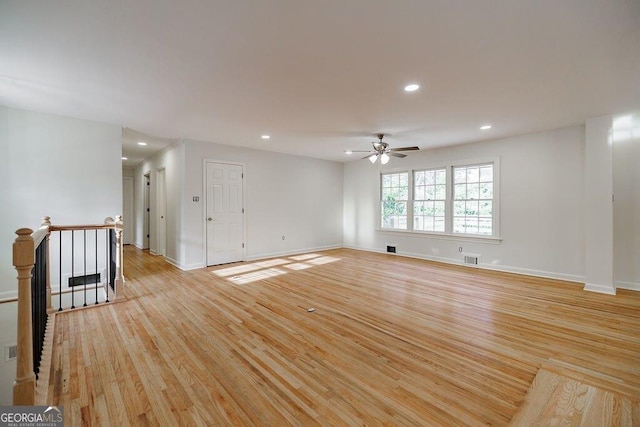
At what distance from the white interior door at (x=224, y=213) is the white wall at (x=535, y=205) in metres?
4.56

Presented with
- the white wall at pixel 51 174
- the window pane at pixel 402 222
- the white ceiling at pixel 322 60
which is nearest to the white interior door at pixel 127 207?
the white wall at pixel 51 174

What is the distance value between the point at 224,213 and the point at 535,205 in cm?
628

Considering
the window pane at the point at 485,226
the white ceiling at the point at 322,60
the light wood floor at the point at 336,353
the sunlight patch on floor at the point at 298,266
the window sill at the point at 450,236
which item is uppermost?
the white ceiling at the point at 322,60

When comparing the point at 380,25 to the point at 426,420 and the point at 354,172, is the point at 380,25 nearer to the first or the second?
A: the point at 426,420

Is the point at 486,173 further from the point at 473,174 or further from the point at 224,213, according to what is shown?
the point at 224,213

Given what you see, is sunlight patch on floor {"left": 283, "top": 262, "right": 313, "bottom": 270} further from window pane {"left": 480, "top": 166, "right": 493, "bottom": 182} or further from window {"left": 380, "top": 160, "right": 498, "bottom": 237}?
window pane {"left": 480, "top": 166, "right": 493, "bottom": 182}

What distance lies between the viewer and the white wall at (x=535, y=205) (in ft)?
15.3

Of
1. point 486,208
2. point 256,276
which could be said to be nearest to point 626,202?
point 486,208

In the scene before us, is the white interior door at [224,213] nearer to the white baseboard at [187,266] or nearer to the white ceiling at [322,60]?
the white baseboard at [187,266]

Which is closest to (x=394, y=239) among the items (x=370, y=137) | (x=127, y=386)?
(x=370, y=137)

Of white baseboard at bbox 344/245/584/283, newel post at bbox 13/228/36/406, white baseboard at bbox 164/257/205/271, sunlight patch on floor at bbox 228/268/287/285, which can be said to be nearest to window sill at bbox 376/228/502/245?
white baseboard at bbox 344/245/584/283

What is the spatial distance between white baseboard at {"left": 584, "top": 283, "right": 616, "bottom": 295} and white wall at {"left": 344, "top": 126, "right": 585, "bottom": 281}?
429mm

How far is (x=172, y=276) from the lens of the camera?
196 inches

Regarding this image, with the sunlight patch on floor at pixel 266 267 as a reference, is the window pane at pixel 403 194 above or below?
above
